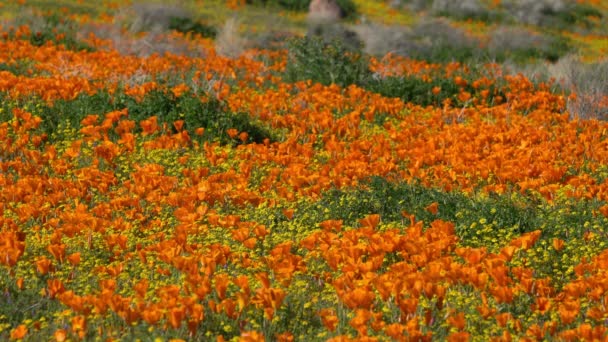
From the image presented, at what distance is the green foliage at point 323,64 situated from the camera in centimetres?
1250

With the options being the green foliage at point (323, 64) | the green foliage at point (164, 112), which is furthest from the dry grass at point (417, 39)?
the green foliage at point (164, 112)

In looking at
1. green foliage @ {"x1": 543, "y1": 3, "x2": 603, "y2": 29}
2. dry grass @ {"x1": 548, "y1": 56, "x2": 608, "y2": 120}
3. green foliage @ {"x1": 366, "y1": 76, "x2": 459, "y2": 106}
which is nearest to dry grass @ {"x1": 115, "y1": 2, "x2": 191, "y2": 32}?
green foliage @ {"x1": 366, "y1": 76, "x2": 459, "y2": 106}

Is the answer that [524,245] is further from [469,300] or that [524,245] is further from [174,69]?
[174,69]

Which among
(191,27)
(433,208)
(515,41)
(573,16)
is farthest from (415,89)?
(573,16)

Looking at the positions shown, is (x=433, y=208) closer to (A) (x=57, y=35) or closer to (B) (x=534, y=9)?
(A) (x=57, y=35)

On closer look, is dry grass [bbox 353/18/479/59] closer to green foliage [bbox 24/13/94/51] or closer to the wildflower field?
green foliage [bbox 24/13/94/51]

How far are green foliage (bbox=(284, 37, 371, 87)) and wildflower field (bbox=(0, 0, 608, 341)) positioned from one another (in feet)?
0.17

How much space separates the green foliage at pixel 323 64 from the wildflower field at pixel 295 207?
0.17 ft

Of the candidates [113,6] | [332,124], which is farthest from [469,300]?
[113,6]

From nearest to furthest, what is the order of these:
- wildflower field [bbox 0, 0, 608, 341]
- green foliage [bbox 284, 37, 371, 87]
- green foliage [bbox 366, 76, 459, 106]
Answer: wildflower field [bbox 0, 0, 608, 341], green foliage [bbox 366, 76, 459, 106], green foliage [bbox 284, 37, 371, 87]

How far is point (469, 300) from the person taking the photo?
4641 millimetres

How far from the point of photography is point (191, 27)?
2080cm

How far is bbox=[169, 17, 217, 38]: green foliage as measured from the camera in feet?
67.6

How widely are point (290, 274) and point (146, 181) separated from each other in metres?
2.26
